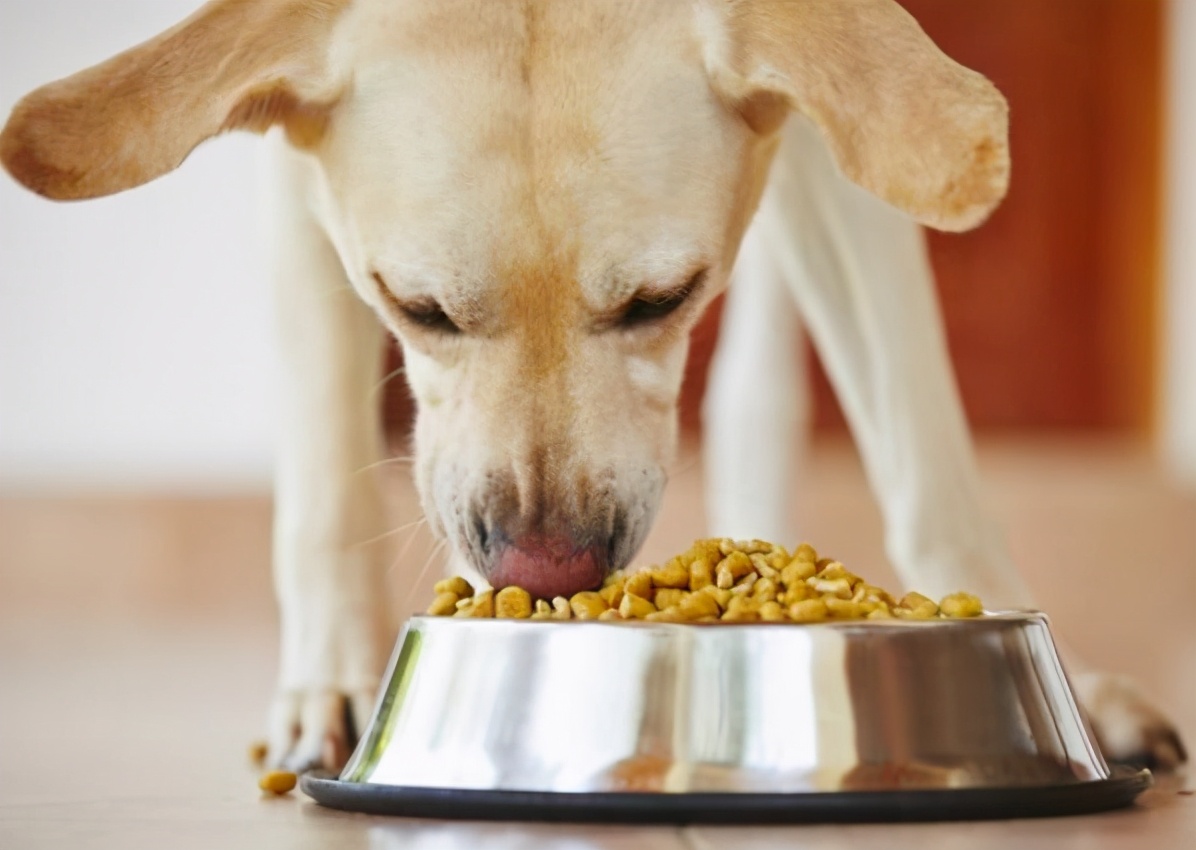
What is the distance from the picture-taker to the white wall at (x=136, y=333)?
5098 millimetres

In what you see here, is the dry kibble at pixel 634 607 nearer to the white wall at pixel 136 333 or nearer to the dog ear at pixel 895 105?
the dog ear at pixel 895 105

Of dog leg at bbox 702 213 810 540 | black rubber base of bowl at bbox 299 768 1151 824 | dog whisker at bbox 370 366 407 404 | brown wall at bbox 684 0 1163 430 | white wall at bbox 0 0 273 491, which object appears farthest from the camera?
brown wall at bbox 684 0 1163 430

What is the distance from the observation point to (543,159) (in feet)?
5.21

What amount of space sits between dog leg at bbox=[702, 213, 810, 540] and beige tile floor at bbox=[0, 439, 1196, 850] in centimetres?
18

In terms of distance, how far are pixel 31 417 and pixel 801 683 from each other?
437 centimetres

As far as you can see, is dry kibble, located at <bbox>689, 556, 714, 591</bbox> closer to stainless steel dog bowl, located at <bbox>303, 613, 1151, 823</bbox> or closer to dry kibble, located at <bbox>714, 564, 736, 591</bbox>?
dry kibble, located at <bbox>714, 564, 736, 591</bbox>

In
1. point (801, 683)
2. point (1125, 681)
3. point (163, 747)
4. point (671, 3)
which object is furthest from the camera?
point (163, 747)

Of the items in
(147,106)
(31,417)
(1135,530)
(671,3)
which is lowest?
(1135,530)

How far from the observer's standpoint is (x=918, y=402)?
6.93 feet

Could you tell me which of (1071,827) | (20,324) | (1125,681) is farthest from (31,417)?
(1071,827)

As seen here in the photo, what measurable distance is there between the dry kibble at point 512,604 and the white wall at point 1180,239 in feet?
16.5

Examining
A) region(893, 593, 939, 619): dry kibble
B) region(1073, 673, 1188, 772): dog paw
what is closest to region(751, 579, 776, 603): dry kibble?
region(893, 593, 939, 619): dry kibble

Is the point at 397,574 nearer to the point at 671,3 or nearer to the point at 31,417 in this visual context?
the point at 671,3

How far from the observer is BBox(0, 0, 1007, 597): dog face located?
157cm
